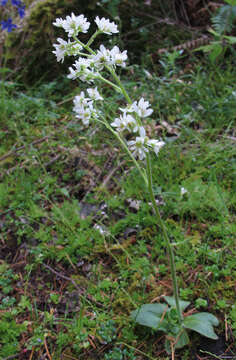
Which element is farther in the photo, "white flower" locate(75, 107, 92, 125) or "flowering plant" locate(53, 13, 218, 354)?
"white flower" locate(75, 107, 92, 125)

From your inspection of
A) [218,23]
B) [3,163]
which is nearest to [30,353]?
[3,163]

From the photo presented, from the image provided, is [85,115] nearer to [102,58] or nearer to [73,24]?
[102,58]

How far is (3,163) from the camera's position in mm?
2916

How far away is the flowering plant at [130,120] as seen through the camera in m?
1.22

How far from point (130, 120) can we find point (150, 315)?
1.02m

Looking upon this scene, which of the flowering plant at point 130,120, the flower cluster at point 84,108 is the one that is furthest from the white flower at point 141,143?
the flower cluster at point 84,108

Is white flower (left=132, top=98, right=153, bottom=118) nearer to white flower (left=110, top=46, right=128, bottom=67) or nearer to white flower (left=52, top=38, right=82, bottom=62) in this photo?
white flower (left=110, top=46, right=128, bottom=67)

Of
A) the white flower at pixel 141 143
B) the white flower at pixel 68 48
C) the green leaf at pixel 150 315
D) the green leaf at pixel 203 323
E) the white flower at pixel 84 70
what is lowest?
the green leaf at pixel 203 323

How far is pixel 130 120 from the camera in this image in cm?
119

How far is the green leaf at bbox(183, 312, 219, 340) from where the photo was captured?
5.01 ft

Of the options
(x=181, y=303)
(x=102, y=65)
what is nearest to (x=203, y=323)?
(x=181, y=303)

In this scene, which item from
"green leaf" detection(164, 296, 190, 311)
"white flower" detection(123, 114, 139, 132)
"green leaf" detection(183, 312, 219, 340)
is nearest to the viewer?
"white flower" detection(123, 114, 139, 132)

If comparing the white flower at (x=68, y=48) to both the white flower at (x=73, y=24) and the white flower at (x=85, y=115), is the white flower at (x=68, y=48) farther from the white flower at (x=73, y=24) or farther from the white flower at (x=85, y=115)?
the white flower at (x=85, y=115)

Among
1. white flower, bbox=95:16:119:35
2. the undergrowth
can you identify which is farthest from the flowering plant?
the undergrowth
